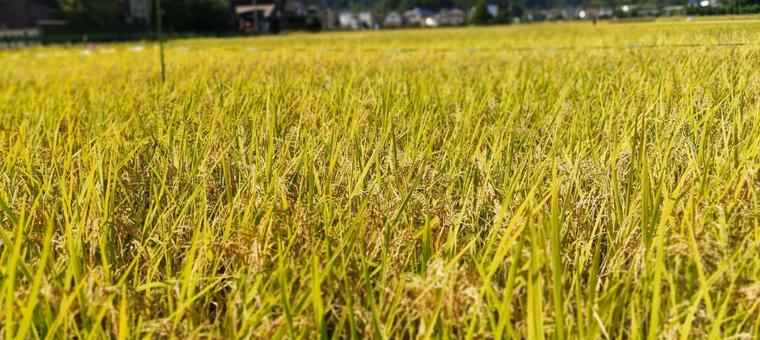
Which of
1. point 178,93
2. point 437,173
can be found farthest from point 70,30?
point 437,173

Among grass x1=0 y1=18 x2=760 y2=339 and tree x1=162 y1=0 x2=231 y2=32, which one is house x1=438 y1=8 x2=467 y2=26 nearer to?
tree x1=162 y1=0 x2=231 y2=32

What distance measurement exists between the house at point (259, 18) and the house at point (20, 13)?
15.6 metres

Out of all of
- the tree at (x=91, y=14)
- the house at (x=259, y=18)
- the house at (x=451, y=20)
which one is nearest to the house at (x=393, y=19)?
the house at (x=451, y=20)

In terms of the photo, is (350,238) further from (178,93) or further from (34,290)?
(178,93)

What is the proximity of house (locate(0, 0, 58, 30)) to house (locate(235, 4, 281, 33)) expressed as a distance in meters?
15.6

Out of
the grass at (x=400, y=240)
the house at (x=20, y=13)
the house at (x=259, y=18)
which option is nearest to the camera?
the grass at (x=400, y=240)

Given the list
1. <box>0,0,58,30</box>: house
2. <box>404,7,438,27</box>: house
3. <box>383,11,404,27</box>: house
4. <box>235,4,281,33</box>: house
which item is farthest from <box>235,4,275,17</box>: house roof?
<box>383,11,404,27</box>: house

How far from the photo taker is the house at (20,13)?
33.8m

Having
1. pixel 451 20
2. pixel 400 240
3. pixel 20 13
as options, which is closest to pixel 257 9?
pixel 451 20

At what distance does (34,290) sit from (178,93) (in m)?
2.70

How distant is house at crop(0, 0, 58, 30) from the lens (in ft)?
111

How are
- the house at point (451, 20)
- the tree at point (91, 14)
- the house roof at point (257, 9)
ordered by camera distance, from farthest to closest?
1. the house roof at point (257, 9)
2. the house at point (451, 20)
3. the tree at point (91, 14)

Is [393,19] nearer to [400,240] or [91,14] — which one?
[91,14]

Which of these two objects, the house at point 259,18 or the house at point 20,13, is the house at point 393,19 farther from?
the house at point 20,13
